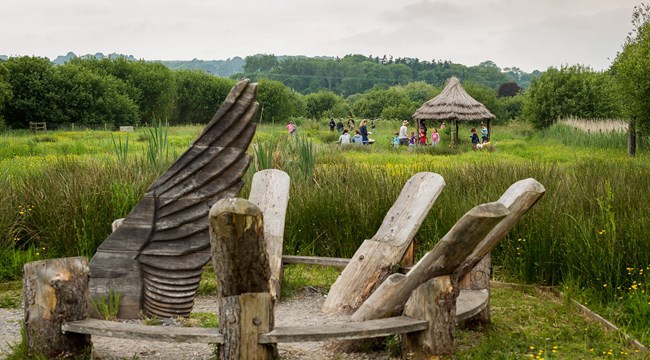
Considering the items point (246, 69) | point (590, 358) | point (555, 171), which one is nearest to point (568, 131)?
point (555, 171)

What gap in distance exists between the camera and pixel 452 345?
13.0ft

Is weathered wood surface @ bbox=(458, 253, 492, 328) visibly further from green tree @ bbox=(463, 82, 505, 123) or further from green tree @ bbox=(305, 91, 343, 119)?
green tree @ bbox=(305, 91, 343, 119)

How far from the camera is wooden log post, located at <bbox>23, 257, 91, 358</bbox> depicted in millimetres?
3908

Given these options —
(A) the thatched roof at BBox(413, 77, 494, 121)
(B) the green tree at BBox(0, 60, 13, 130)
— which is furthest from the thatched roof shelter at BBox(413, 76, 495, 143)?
(B) the green tree at BBox(0, 60, 13, 130)

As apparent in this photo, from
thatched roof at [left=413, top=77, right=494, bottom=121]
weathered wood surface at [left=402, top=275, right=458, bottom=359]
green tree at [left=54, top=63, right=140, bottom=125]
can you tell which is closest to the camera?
weathered wood surface at [left=402, top=275, right=458, bottom=359]

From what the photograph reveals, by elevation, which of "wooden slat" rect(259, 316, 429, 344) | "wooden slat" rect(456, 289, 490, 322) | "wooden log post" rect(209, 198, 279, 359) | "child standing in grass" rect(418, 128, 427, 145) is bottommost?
"child standing in grass" rect(418, 128, 427, 145)

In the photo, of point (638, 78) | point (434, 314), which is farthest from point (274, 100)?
point (434, 314)

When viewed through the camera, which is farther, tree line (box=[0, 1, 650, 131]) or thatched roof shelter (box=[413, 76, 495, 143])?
thatched roof shelter (box=[413, 76, 495, 143])

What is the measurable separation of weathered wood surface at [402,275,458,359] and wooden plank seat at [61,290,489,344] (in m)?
0.05

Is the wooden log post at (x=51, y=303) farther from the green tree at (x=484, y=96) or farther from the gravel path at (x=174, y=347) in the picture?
the green tree at (x=484, y=96)

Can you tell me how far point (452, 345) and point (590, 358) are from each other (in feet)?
3.21

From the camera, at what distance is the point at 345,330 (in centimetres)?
368

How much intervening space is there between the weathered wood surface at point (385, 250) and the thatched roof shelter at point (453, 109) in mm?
22114

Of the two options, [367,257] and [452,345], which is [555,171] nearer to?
[367,257]
